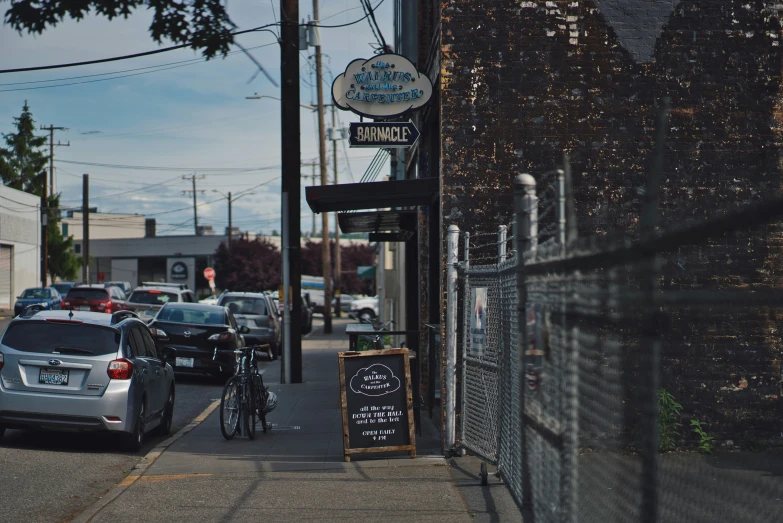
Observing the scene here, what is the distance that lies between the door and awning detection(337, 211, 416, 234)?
3940 mm

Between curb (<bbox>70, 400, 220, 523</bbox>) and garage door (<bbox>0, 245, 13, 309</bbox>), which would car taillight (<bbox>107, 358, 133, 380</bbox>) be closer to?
curb (<bbox>70, 400, 220, 523</bbox>)

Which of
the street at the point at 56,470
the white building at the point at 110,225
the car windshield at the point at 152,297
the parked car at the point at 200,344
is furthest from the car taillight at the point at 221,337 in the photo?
the white building at the point at 110,225

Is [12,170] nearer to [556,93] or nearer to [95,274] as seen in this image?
[95,274]

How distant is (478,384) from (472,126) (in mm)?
2806

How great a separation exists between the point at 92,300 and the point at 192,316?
15.4 meters

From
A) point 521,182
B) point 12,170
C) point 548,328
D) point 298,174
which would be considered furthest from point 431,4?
point 12,170

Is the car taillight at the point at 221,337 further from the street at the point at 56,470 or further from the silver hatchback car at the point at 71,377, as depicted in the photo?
the silver hatchback car at the point at 71,377

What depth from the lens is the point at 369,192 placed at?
1125 centimetres

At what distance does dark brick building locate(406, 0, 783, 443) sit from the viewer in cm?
1020

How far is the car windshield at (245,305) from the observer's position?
87.1ft

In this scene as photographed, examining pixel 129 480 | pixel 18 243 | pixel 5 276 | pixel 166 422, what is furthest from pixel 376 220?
pixel 18 243

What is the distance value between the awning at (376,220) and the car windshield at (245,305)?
9.19 meters

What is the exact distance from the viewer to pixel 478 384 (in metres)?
9.18

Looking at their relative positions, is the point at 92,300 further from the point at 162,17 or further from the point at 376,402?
the point at 162,17
